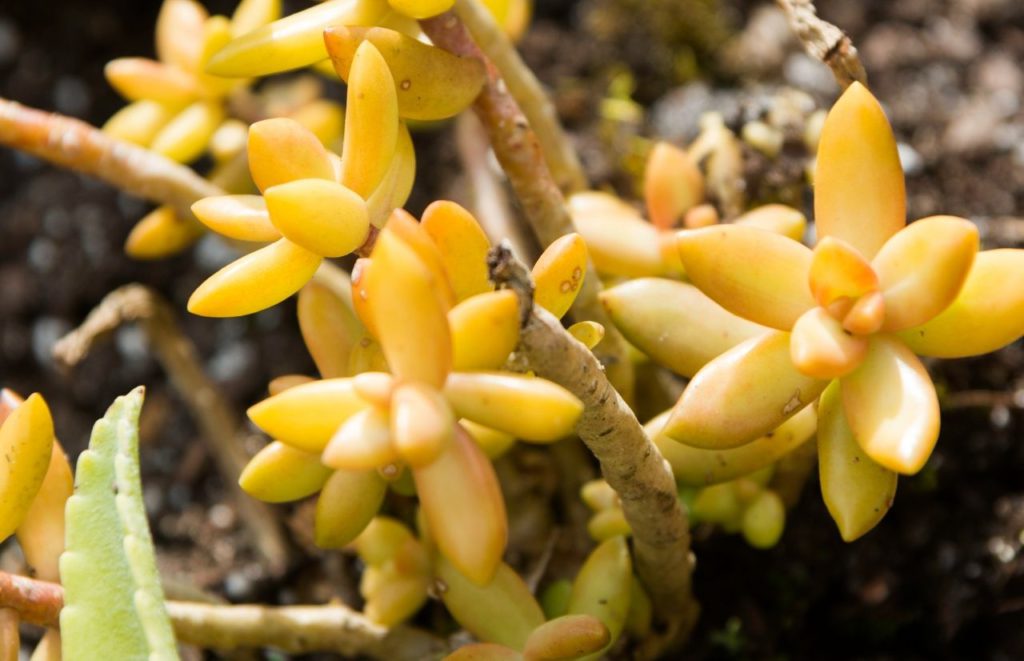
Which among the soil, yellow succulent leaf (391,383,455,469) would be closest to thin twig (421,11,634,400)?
the soil

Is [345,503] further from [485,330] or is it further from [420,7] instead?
[420,7]

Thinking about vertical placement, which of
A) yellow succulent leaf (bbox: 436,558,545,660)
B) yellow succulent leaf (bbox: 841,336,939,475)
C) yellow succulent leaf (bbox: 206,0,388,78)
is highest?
yellow succulent leaf (bbox: 206,0,388,78)

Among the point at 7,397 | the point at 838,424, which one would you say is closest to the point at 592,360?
the point at 838,424

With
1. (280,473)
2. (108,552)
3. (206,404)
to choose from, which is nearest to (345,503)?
(280,473)

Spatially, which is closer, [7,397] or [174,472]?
[7,397]

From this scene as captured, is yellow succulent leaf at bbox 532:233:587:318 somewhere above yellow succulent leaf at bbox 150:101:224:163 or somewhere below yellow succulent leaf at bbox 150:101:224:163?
above

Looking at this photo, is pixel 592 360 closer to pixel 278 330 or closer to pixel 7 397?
pixel 7 397

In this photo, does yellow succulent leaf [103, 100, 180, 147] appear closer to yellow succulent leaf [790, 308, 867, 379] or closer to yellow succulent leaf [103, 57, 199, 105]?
yellow succulent leaf [103, 57, 199, 105]
